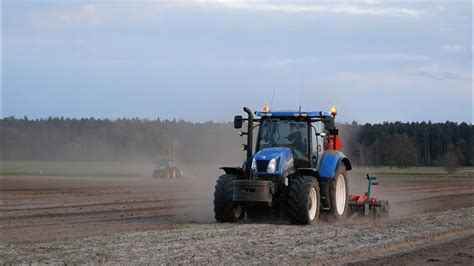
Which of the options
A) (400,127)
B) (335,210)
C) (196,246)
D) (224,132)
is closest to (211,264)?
(196,246)

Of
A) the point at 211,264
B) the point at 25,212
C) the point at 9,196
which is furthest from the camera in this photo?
the point at 9,196

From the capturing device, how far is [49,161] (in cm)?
10525

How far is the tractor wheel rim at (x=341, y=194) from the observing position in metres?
19.4

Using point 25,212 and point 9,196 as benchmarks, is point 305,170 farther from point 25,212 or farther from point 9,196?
point 9,196

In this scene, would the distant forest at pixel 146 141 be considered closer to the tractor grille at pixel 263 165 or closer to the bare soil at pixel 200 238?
the bare soil at pixel 200 238

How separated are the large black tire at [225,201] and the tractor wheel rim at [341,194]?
3086 mm

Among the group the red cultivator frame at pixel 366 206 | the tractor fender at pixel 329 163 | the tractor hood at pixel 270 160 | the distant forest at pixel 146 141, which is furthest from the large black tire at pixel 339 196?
the distant forest at pixel 146 141

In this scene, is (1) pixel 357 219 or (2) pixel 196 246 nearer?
(2) pixel 196 246

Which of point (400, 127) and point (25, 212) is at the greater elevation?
point (400, 127)

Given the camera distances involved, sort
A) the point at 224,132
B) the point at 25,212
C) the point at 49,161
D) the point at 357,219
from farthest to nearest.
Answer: the point at 49,161
the point at 224,132
the point at 25,212
the point at 357,219

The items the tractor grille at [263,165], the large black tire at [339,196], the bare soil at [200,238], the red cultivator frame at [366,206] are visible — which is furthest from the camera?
the red cultivator frame at [366,206]

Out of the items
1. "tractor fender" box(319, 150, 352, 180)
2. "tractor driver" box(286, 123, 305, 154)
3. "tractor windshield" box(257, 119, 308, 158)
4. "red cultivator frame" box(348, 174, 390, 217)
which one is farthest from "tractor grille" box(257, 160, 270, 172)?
"red cultivator frame" box(348, 174, 390, 217)

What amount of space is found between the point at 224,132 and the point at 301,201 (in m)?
11.8

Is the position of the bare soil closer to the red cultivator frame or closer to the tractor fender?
the red cultivator frame
